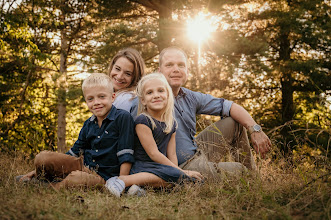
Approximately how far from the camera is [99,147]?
3.01 meters

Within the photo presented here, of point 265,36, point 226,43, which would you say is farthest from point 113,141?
point 265,36

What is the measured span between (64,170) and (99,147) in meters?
0.41

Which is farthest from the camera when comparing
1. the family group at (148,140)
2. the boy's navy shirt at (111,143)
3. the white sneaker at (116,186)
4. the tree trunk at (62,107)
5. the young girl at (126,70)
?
the tree trunk at (62,107)

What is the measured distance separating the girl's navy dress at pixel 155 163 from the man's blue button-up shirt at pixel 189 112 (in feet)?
0.85

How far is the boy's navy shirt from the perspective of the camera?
9.46ft

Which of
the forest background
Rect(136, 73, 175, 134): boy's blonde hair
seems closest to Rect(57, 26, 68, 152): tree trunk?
the forest background

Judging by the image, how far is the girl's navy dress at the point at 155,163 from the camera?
2734 mm

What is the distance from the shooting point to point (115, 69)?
12.7 ft

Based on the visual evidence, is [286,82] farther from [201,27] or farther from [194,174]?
[194,174]

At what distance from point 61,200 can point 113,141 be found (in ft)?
3.23

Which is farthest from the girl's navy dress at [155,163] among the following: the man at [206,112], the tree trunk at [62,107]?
the tree trunk at [62,107]

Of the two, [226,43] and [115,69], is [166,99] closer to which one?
[115,69]

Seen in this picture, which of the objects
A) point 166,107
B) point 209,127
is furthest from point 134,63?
point 209,127

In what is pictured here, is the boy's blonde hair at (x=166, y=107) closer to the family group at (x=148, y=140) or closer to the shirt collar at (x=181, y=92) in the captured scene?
the family group at (x=148, y=140)
